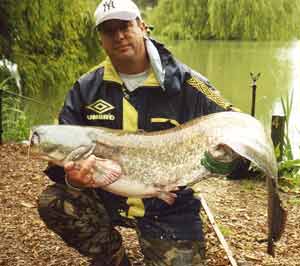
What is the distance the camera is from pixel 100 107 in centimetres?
268

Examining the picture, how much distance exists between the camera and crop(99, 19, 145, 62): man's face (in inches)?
101

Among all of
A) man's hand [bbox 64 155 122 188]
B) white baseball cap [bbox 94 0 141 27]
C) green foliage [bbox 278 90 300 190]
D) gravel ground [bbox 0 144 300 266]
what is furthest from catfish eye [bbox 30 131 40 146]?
green foliage [bbox 278 90 300 190]

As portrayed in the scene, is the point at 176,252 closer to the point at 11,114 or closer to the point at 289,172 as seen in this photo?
the point at 289,172

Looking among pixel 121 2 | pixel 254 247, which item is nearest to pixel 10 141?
pixel 254 247

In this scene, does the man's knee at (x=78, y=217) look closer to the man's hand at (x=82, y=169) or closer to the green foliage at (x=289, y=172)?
the man's hand at (x=82, y=169)

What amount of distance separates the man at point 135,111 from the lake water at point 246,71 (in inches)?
204

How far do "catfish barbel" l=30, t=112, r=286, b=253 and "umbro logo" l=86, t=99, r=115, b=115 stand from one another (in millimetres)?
→ 246

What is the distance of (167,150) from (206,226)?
4.61ft

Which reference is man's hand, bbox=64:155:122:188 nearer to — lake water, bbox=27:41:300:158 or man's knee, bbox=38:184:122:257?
man's knee, bbox=38:184:122:257

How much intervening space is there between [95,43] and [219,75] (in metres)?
7.99

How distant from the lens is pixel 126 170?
2.44 meters

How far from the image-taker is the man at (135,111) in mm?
2602

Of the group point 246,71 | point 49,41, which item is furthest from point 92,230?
point 246,71

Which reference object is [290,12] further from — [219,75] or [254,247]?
[254,247]
